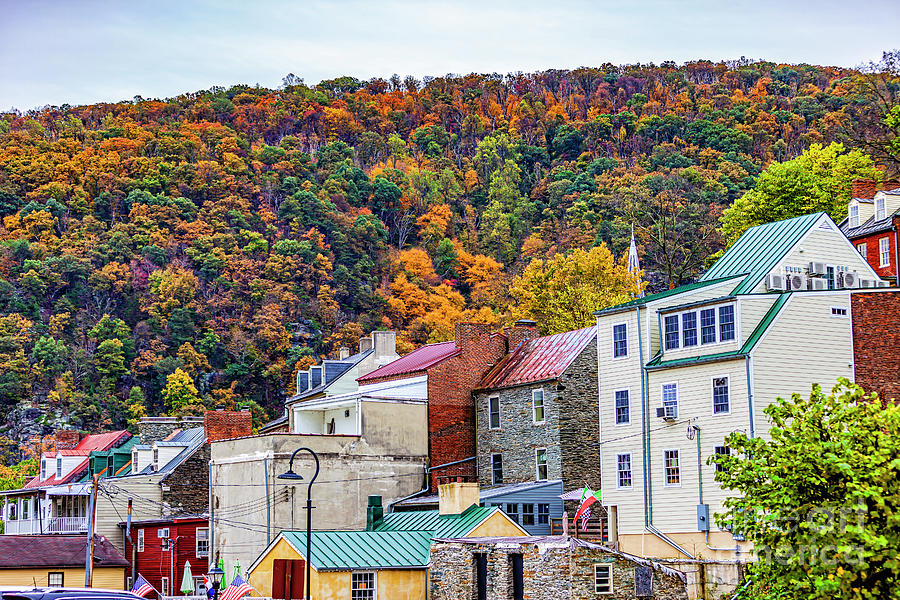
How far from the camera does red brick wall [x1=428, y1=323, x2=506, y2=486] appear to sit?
6316 centimetres

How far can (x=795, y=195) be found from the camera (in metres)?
71.3

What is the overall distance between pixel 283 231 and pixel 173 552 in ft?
295

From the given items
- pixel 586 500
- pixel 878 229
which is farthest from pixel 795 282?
pixel 586 500

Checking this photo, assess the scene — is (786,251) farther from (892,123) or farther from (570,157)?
(570,157)

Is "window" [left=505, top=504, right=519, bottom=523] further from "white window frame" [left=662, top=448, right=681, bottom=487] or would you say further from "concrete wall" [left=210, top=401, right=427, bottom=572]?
"white window frame" [left=662, top=448, right=681, bottom=487]

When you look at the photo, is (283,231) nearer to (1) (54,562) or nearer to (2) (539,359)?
(1) (54,562)

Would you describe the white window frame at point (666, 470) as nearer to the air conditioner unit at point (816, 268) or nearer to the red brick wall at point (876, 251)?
the air conditioner unit at point (816, 268)

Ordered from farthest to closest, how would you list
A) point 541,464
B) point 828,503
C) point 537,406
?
1. point 537,406
2. point 541,464
3. point 828,503

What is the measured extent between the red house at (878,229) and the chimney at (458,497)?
20394 millimetres

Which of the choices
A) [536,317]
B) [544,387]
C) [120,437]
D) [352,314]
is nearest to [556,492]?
[544,387]

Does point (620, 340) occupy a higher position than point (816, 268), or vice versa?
point (816, 268)

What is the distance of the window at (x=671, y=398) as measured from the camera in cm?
4794

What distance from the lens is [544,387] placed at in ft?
192

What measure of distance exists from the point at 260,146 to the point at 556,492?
14003cm
